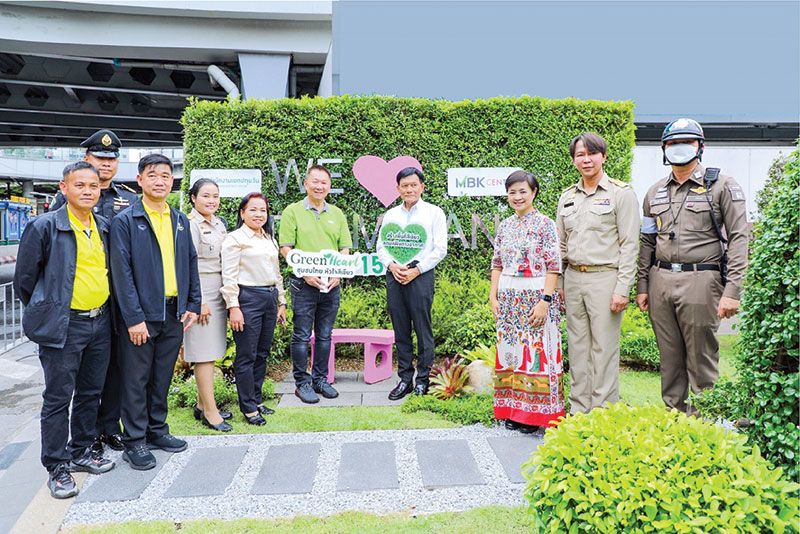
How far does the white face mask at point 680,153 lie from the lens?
3436mm

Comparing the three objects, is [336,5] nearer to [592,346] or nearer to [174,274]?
[174,274]

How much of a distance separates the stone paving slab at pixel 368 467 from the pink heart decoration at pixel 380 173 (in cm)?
359

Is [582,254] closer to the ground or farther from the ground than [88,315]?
farther from the ground

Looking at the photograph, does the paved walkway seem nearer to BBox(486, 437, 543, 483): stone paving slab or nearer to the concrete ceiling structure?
BBox(486, 437, 543, 483): stone paving slab

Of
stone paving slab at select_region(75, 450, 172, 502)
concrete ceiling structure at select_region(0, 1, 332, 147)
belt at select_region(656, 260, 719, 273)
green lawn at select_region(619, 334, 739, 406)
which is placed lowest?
stone paving slab at select_region(75, 450, 172, 502)

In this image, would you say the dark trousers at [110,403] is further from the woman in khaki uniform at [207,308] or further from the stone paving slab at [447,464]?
the stone paving slab at [447,464]

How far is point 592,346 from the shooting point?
370 centimetres

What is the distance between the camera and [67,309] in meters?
3.02

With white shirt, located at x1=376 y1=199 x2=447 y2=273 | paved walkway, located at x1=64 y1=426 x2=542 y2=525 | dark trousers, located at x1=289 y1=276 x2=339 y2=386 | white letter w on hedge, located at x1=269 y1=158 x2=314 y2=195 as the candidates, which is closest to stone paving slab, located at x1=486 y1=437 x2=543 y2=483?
paved walkway, located at x1=64 y1=426 x2=542 y2=525

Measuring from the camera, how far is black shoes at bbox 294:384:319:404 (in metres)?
4.63

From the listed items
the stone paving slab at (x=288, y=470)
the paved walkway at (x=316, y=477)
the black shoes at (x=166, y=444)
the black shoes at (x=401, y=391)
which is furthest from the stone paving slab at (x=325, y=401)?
the black shoes at (x=166, y=444)

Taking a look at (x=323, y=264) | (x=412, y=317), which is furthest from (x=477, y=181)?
(x=323, y=264)

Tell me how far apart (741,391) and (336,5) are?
8356mm

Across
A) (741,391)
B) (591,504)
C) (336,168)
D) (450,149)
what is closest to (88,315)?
(591,504)
